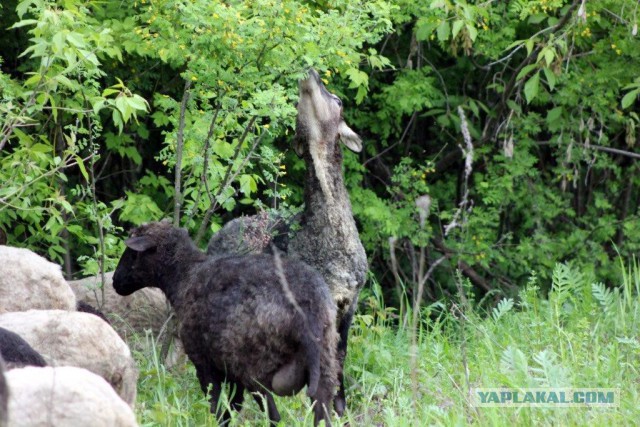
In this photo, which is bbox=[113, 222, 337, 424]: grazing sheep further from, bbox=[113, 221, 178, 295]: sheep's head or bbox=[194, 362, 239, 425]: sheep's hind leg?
bbox=[113, 221, 178, 295]: sheep's head

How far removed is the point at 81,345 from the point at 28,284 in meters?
1.13

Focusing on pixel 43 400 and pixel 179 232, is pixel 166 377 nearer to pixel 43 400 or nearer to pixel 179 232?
pixel 179 232

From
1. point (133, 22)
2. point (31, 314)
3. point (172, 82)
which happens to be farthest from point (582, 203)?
point (31, 314)

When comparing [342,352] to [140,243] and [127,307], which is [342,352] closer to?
[140,243]

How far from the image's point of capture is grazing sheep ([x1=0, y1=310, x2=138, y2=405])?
545cm

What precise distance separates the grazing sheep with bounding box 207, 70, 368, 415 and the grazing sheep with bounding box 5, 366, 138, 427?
2.93 m

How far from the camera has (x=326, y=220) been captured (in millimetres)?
6926

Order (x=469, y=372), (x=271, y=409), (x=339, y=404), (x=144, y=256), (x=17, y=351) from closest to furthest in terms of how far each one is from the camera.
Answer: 1. (x=17, y=351)
2. (x=271, y=409)
3. (x=469, y=372)
4. (x=144, y=256)
5. (x=339, y=404)

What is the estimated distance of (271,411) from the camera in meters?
6.16

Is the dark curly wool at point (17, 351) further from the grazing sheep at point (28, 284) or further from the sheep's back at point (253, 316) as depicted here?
the grazing sheep at point (28, 284)

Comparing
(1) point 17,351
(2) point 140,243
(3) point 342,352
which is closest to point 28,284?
(2) point 140,243

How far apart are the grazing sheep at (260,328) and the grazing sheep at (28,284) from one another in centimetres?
81

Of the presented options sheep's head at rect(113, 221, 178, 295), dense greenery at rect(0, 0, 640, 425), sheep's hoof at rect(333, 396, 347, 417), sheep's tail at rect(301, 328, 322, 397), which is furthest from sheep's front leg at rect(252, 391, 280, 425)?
sheep's head at rect(113, 221, 178, 295)

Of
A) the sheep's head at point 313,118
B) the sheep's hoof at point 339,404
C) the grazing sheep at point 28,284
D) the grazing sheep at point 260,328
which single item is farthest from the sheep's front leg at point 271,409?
the sheep's head at point 313,118
